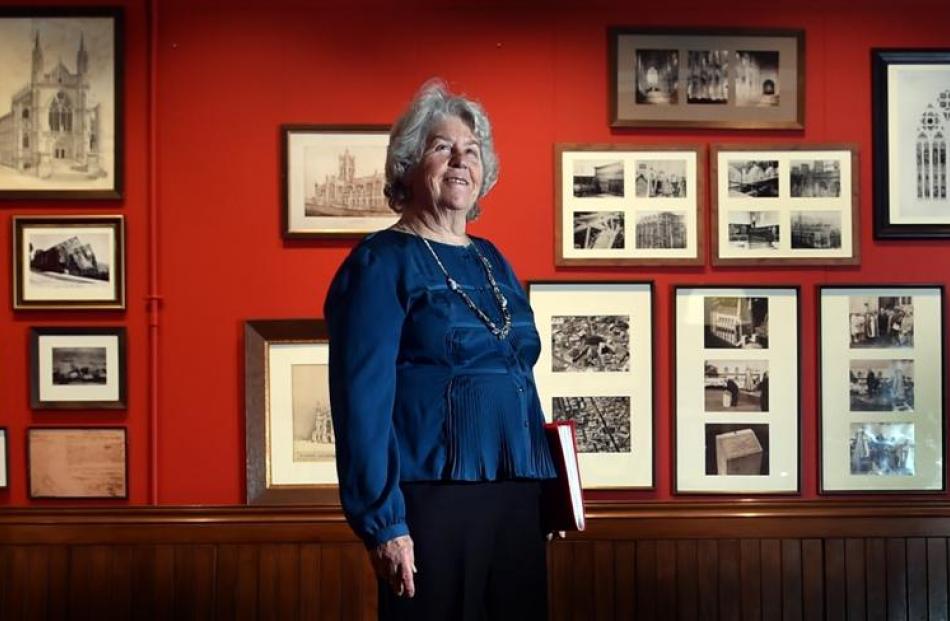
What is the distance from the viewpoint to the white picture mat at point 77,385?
3.48 m

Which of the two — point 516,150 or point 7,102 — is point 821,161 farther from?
point 7,102

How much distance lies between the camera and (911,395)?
3.58 metres

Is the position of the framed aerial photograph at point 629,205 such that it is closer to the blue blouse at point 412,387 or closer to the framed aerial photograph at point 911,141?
the framed aerial photograph at point 911,141

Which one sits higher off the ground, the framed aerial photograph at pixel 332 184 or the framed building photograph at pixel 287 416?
the framed aerial photograph at pixel 332 184

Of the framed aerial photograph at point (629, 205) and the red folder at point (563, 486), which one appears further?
the framed aerial photograph at point (629, 205)

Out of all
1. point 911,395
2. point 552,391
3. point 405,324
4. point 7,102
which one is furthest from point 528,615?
point 7,102

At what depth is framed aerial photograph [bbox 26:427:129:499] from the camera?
3469 mm

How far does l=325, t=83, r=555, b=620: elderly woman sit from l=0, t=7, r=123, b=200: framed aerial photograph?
5.59 ft

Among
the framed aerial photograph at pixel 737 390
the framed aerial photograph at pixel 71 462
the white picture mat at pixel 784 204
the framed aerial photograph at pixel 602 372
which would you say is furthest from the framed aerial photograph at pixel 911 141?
the framed aerial photograph at pixel 71 462

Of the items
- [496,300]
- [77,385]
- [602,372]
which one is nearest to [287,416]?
[77,385]

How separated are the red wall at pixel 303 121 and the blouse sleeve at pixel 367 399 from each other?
1556 mm

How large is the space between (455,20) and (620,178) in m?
0.73

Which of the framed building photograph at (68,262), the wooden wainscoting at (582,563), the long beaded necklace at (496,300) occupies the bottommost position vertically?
the wooden wainscoting at (582,563)

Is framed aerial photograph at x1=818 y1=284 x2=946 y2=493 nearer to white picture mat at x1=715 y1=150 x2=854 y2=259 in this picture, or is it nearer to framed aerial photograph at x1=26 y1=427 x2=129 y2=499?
white picture mat at x1=715 y1=150 x2=854 y2=259
